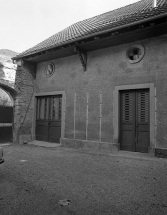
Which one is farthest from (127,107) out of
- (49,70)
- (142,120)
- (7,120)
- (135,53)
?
(7,120)

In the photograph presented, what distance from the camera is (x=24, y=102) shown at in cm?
920

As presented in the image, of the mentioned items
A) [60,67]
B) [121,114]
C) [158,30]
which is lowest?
[121,114]

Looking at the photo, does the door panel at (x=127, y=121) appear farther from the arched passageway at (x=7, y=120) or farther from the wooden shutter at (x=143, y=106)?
the arched passageway at (x=7, y=120)

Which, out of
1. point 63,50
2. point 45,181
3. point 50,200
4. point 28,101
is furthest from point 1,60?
point 50,200

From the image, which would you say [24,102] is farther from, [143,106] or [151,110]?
[151,110]

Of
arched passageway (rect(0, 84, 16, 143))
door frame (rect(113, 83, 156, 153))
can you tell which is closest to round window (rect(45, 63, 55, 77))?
arched passageway (rect(0, 84, 16, 143))

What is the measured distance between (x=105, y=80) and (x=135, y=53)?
1.57m

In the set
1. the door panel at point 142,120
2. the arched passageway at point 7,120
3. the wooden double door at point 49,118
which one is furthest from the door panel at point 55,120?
the door panel at point 142,120

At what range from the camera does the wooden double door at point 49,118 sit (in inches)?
343

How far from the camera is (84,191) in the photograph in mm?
3213

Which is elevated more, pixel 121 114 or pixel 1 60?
pixel 1 60

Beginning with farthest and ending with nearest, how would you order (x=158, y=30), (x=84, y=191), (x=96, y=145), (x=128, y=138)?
(x=96, y=145)
(x=128, y=138)
(x=158, y=30)
(x=84, y=191)

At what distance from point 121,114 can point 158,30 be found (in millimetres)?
3268

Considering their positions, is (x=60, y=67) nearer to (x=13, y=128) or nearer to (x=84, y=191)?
(x=13, y=128)
